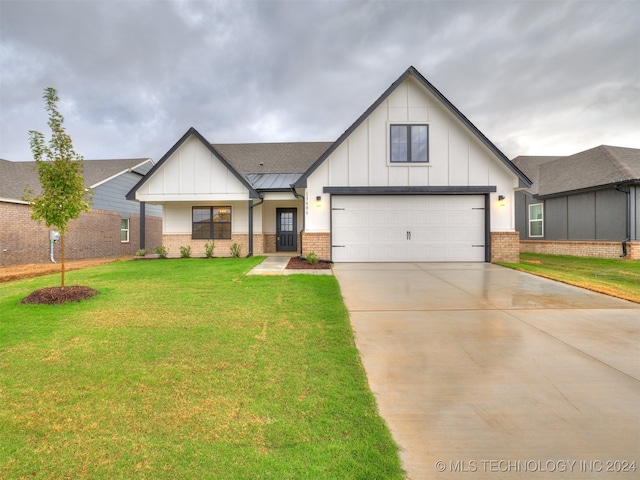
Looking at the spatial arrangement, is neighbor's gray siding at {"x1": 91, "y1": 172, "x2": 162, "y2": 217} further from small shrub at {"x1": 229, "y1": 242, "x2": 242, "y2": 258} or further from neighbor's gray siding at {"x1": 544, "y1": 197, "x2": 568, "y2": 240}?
neighbor's gray siding at {"x1": 544, "y1": 197, "x2": 568, "y2": 240}

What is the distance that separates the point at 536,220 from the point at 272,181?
1666 cm

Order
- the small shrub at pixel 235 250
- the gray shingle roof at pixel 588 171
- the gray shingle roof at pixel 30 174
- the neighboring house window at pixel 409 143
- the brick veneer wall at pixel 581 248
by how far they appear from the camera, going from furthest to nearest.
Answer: the gray shingle roof at pixel 588 171 < the small shrub at pixel 235 250 < the gray shingle roof at pixel 30 174 < the brick veneer wall at pixel 581 248 < the neighboring house window at pixel 409 143

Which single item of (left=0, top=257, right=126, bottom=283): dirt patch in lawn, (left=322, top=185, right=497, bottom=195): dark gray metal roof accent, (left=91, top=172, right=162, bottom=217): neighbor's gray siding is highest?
(left=91, top=172, right=162, bottom=217): neighbor's gray siding

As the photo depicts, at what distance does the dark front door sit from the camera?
16.1 m

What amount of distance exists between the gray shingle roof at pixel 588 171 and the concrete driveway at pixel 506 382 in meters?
12.3

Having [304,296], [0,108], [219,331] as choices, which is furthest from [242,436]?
[0,108]

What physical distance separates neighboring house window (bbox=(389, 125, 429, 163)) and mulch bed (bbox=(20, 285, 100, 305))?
10.9 m

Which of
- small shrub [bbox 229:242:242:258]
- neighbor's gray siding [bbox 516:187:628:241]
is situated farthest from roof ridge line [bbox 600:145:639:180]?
small shrub [bbox 229:242:242:258]

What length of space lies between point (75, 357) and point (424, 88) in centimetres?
1325

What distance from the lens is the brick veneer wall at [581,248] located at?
1285 cm

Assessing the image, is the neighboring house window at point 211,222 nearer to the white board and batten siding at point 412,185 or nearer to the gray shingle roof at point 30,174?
the white board and batten siding at point 412,185

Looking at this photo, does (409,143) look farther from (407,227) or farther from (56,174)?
(56,174)

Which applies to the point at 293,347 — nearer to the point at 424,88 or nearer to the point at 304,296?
the point at 304,296

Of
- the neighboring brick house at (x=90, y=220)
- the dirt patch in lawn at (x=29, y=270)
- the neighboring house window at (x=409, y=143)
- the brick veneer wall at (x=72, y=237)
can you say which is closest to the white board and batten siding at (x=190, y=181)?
the neighboring brick house at (x=90, y=220)
